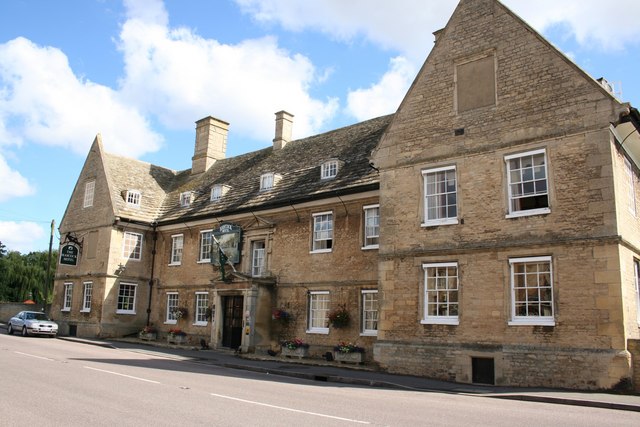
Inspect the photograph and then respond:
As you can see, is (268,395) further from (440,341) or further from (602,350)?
(602,350)

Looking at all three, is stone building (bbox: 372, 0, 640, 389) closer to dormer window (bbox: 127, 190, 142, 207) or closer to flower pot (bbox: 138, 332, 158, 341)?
flower pot (bbox: 138, 332, 158, 341)

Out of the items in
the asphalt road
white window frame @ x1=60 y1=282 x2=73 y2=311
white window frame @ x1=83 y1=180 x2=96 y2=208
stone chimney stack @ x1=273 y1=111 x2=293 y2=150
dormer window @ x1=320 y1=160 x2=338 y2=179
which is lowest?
the asphalt road

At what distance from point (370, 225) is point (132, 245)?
52.1 ft

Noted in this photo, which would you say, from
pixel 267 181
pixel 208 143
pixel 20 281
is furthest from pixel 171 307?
pixel 20 281

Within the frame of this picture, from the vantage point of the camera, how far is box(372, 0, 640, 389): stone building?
14.1 m

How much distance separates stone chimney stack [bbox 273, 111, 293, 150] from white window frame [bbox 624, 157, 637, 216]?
18.4 metres

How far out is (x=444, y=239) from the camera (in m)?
16.9

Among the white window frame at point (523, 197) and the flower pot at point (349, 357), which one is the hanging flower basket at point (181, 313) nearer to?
the flower pot at point (349, 357)

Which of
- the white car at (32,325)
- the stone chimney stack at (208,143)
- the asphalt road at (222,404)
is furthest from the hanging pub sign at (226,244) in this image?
the asphalt road at (222,404)

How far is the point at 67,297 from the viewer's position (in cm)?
3275

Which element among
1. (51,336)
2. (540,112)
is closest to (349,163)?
(540,112)

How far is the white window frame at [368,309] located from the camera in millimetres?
20141

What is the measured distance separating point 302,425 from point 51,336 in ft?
83.7

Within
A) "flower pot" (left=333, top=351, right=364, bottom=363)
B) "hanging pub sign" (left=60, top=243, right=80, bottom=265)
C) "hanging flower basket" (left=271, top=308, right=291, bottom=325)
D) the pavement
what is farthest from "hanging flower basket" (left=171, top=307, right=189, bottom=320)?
"flower pot" (left=333, top=351, right=364, bottom=363)
